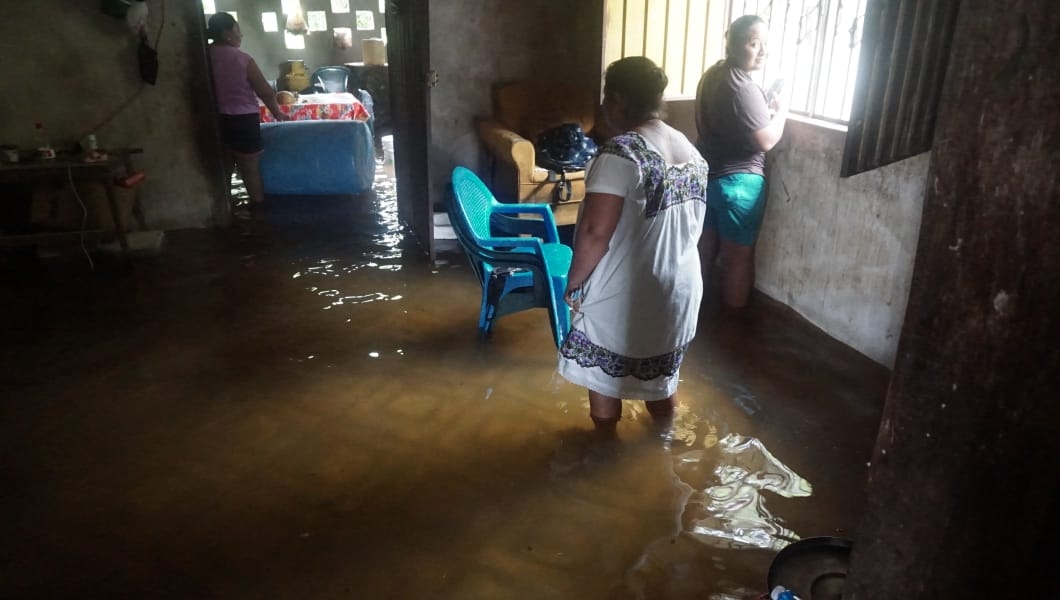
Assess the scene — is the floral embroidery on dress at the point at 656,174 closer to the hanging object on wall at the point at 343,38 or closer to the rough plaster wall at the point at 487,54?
the rough plaster wall at the point at 487,54

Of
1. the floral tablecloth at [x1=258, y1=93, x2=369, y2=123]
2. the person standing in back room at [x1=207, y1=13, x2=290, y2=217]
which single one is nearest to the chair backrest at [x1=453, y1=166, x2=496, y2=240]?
the person standing in back room at [x1=207, y1=13, x2=290, y2=217]

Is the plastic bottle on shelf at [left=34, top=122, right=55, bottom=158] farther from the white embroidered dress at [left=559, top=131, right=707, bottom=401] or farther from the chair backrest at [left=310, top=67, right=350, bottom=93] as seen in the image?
the chair backrest at [left=310, top=67, right=350, bottom=93]

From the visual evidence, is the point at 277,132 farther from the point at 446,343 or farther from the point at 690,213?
the point at 690,213

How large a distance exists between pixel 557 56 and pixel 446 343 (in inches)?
104

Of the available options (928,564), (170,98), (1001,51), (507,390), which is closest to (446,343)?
(507,390)

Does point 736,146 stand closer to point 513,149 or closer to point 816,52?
point 816,52

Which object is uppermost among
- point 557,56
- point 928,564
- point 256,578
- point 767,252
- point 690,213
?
point 557,56

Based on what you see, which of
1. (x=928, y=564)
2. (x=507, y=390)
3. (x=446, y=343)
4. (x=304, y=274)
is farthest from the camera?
(x=304, y=274)

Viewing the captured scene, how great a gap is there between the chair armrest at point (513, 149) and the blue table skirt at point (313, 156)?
1.56m

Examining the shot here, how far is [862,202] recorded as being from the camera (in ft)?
9.57

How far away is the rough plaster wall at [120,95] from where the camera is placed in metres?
4.23

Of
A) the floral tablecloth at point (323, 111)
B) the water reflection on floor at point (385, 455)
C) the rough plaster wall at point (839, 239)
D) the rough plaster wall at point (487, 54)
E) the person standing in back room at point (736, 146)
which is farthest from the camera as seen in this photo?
the floral tablecloth at point (323, 111)

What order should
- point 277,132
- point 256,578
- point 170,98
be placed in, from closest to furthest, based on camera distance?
point 256,578
point 170,98
point 277,132

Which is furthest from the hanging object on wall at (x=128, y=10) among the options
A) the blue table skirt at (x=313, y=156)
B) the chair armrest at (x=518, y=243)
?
the chair armrest at (x=518, y=243)
